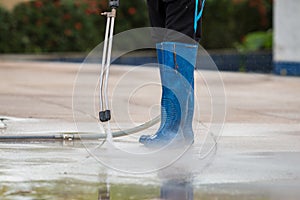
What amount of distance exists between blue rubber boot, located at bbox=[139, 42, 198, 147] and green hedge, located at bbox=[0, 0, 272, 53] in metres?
12.0

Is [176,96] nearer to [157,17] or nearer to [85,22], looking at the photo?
[157,17]

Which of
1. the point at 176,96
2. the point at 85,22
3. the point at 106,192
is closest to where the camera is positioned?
the point at 106,192

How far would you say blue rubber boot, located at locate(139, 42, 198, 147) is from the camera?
607cm

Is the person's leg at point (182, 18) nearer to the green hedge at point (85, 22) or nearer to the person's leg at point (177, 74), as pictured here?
the person's leg at point (177, 74)

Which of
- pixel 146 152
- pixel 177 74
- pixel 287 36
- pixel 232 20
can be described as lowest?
pixel 232 20

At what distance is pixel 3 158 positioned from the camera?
548 cm

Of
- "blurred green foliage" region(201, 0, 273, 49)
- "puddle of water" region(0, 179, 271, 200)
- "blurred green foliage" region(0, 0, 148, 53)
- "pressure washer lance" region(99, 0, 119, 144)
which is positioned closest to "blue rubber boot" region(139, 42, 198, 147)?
"pressure washer lance" region(99, 0, 119, 144)

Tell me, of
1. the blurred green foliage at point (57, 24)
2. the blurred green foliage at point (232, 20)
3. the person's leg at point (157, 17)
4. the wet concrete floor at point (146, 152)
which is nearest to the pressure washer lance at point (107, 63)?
the wet concrete floor at point (146, 152)

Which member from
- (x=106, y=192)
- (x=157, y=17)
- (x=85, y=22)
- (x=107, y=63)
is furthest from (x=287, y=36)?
(x=106, y=192)

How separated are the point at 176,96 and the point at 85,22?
12695 millimetres

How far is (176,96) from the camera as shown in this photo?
6062mm

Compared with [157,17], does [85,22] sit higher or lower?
lower

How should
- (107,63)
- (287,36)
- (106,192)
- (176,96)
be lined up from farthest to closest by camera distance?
(287,36) → (176,96) → (107,63) → (106,192)

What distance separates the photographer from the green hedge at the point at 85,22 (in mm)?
18016
